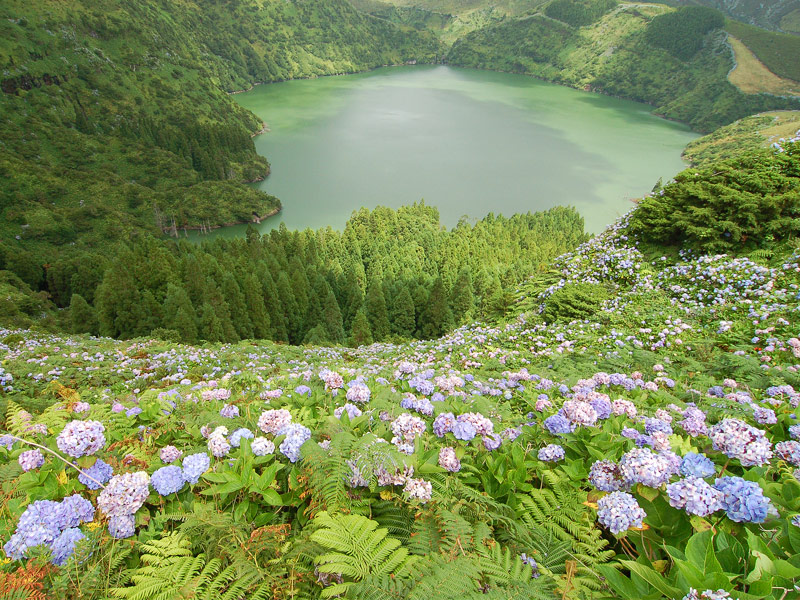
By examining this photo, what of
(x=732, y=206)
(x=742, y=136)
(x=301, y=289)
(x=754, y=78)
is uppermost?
(x=754, y=78)

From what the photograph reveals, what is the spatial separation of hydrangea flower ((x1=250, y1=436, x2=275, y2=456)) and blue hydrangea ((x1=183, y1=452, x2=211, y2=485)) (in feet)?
1.09

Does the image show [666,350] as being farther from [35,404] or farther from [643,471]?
[35,404]

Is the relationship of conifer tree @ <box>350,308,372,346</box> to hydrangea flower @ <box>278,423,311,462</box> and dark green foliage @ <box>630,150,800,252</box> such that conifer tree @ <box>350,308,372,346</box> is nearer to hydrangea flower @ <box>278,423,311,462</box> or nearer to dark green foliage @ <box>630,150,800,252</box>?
dark green foliage @ <box>630,150,800,252</box>

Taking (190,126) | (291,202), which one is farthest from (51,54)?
(291,202)

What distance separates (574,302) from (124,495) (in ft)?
40.2

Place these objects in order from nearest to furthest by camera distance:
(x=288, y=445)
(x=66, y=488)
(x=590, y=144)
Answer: (x=66, y=488) → (x=288, y=445) → (x=590, y=144)

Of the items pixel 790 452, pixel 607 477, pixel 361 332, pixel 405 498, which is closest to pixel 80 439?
pixel 405 498

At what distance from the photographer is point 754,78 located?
484 feet

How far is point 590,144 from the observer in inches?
4400

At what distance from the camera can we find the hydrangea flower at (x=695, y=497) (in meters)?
2.34

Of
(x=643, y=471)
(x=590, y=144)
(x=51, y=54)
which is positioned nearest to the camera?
(x=643, y=471)

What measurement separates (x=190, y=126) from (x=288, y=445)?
430 feet

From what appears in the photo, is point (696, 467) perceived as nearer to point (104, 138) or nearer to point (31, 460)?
point (31, 460)

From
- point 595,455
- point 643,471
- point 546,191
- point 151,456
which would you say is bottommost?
point 546,191
